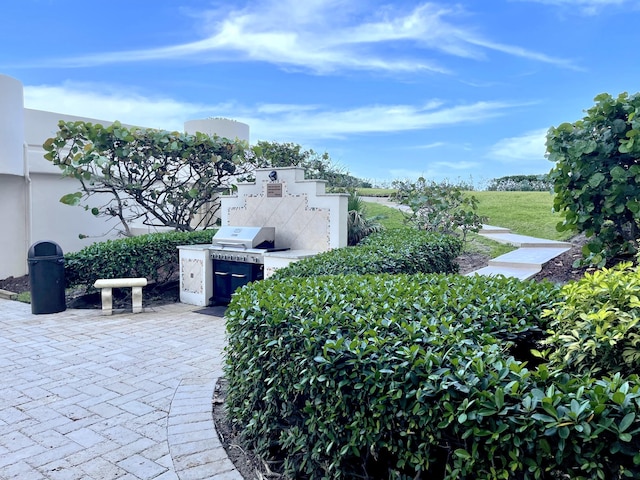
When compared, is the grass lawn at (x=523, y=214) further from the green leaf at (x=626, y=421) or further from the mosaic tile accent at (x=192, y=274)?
the green leaf at (x=626, y=421)

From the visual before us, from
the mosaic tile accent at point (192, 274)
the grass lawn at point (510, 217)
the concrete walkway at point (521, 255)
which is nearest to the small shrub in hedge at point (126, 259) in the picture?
the mosaic tile accent at point (192, 274)

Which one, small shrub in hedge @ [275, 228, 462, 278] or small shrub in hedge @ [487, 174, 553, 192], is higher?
small shrub in hedge @ [487, 174, 553, 192]

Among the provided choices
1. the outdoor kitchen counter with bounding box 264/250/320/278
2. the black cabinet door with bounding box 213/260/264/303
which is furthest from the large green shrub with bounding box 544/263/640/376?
the black cabinet door with bounding box 213/260/264/303

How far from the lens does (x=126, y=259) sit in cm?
807

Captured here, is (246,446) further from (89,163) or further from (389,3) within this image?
(89,163)

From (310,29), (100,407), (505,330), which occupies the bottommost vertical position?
(100,407)

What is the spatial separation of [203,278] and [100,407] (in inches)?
166

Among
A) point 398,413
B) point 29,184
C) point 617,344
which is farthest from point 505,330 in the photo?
point 29,184

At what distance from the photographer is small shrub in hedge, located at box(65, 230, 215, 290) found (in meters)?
7.84

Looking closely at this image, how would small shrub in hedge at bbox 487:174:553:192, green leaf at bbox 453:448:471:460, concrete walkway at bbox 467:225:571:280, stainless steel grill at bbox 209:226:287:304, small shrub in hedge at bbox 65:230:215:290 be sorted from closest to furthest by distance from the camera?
green leaf at bbox 453:448:471:460 < concrete walkway at bbox 467:225:571:280 < stainless steel grill at bbox 209:226:287:304 < small shrub in hedge at bbox 65:230:215:290 < small shrub in hedge at bbox 487:174:553:192

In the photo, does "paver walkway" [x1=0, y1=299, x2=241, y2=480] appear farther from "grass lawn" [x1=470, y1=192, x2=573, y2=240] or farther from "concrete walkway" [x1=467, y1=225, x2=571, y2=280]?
"grass lawn" [x1=470, y1=192, x2=573, y2=240]

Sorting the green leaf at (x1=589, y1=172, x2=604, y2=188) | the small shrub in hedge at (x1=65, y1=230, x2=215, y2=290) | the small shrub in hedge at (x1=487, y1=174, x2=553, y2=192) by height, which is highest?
the small shrub in hedge at (x1=487, y1=174, x2=553, y2=192)

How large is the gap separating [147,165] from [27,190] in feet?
9.70

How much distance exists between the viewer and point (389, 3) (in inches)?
244
